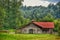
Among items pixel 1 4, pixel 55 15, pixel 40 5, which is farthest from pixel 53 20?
pixel 1 4

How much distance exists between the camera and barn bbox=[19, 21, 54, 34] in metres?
3.57

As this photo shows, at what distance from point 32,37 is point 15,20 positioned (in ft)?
1.69

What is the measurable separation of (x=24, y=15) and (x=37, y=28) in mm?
348

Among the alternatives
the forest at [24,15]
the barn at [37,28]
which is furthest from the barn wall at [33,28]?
the forest at [24,15]

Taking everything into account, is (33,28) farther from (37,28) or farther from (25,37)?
(25,37)

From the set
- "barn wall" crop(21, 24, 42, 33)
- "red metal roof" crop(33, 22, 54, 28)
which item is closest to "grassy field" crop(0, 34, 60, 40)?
"barn wall" crop(21, 24, 42, 33)

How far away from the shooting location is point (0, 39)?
3455 mm

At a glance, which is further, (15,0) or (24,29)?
(15,0)

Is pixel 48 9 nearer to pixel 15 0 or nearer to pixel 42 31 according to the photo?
pixel 42 31

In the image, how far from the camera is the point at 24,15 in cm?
366

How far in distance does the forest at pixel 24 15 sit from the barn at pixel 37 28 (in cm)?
7

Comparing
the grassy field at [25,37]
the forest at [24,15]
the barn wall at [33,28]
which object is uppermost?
the forest at [24,15]

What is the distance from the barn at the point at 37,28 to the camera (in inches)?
141

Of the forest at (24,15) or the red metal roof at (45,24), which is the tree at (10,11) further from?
the red metal roof at (45,24)
